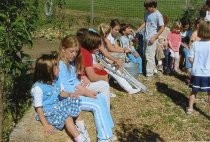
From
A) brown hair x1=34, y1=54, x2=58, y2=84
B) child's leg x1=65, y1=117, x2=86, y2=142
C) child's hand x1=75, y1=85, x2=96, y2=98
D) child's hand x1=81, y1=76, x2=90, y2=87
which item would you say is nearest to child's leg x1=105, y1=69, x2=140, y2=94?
child's hand x1=81, y1=76, x2=90, y2=87

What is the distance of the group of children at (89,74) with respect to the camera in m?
5.38

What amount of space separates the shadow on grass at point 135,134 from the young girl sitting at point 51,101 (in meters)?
1.41

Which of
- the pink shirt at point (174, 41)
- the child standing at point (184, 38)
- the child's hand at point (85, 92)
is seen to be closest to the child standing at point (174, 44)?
the pink shirt at point (174, 41)

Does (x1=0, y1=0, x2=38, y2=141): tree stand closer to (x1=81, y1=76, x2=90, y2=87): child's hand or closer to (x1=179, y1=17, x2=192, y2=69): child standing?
(x1=81, y1=76, x2=90, y2=87): child's hand

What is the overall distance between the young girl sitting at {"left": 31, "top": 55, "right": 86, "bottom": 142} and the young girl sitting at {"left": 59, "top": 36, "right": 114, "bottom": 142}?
10.0 inches

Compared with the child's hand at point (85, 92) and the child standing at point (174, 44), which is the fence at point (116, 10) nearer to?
the child standing at point (174, 44)

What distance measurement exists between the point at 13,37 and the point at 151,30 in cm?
352

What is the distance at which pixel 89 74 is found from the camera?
6621 mm

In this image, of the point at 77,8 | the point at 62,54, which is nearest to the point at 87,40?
the point at 62,54

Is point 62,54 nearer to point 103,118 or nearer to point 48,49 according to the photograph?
point 103,118

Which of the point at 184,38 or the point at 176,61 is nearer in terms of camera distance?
the point at 176,61

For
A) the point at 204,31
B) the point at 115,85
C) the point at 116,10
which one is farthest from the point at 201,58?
the point at 116,10

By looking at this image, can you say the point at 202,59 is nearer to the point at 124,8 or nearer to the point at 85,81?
the point at 85,81

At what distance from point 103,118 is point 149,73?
4357 millimetres
